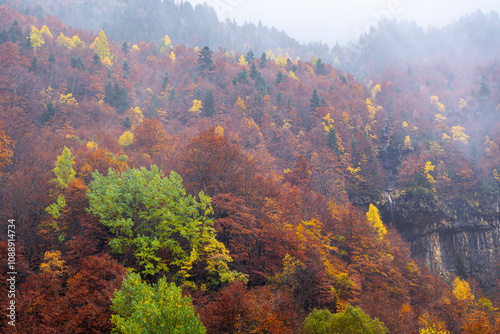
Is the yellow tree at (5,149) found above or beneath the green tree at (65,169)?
above

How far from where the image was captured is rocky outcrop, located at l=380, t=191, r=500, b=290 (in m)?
58.3

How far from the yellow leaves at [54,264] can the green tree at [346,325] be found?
620 inches

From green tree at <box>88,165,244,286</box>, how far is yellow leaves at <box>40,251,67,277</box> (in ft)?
10.4

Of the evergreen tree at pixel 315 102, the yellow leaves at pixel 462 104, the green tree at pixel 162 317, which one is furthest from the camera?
the yellow leaves at pixel 462 104

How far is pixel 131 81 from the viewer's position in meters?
73.2

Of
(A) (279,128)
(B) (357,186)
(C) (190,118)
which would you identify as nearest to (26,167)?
(C) (190,118)

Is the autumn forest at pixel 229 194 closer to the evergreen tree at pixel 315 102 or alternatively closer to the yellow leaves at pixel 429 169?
the yellow leaves at pixel 429 169

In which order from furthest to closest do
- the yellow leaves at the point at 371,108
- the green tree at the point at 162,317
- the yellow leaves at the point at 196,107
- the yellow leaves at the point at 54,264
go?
1. the yellow leaves at the point at 371,108
2. the yellow leaves at the point at 196,107
3. the yellow leaves at the point at 54,264
4. the green tree at the point at 162,317

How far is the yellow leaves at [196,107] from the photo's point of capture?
6456cm

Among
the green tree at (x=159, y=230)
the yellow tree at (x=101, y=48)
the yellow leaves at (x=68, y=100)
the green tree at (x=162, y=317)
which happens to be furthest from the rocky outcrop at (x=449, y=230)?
the yellow tree at (x=101, y=48)

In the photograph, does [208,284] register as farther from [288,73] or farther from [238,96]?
[288,73]

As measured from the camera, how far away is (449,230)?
200ft

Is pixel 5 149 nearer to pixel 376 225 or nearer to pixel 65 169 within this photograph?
pixel 65 169

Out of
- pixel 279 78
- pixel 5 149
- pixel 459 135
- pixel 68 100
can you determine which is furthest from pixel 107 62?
pixel 459 135
